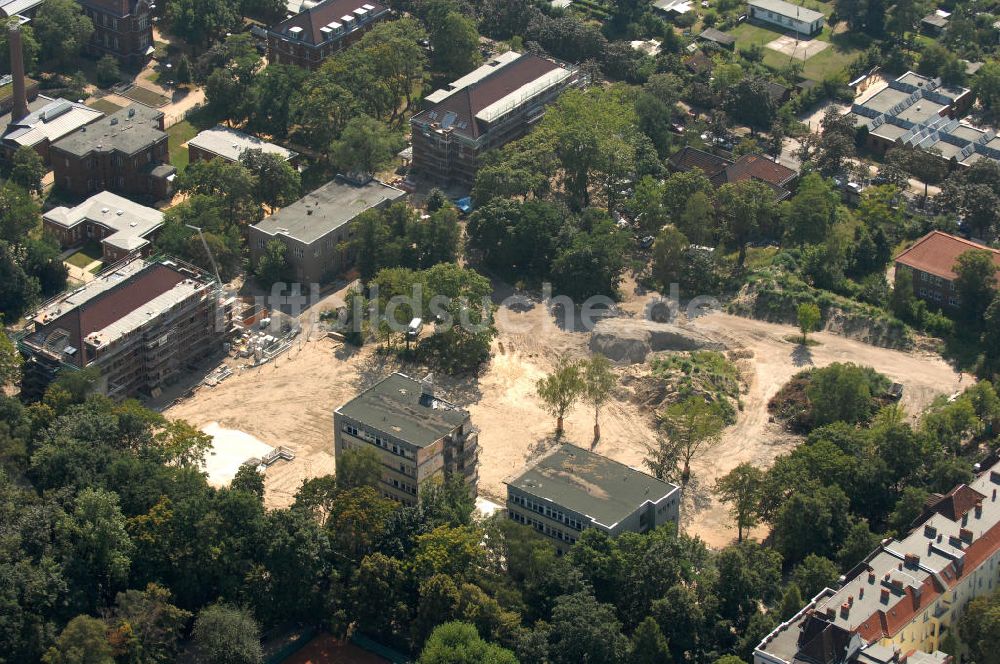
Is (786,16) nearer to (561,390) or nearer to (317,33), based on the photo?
(317,33)

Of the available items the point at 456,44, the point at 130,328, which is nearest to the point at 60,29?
the point at 456,44

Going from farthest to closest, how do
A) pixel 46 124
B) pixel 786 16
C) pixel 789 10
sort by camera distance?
pixel 789 10 → pixel 786 16 → pixel 46 124

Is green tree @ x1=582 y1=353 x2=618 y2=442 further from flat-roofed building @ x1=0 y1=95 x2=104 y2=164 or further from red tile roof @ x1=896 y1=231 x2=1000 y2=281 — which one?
flat-roofed building @ x1=0 y1=95 x2=104 y2=164

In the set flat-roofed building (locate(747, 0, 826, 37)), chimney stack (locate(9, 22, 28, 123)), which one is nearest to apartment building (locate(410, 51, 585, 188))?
flat-roofed building (locate(747, 0, 826, 37))

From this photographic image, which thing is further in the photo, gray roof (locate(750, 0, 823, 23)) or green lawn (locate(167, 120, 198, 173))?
gray roof (locate(750, 0, 823, 23))

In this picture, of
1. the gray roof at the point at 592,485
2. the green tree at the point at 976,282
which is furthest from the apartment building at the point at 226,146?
the green tree at the point at 976,282

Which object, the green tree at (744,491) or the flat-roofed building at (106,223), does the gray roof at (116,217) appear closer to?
the flat-roofed building at (106,223)
